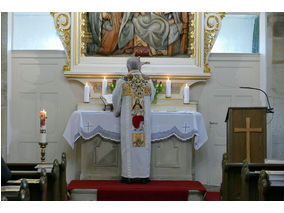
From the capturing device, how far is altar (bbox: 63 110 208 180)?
8172 mm

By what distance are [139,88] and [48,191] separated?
3041mm

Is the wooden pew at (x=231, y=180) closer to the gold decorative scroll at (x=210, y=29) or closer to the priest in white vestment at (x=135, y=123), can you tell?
the priest in white vestment at (x=135, y=123)

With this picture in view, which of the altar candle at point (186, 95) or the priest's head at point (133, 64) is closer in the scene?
the priest's head at point (133, 64)

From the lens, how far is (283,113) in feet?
30.4

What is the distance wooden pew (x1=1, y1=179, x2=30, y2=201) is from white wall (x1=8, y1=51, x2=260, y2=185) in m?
5.29

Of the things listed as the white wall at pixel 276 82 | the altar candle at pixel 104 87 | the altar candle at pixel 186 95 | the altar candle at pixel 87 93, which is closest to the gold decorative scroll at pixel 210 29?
the altar candle at pixel 186 95

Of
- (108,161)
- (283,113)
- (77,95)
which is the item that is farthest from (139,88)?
(283,113)

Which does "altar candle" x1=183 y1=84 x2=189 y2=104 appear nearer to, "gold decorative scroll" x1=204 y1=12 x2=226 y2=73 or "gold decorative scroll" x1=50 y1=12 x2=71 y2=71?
"gold decorative scroll" x1=204 y1=12 x2=226 y2=73

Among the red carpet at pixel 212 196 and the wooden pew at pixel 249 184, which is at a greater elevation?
the wooden pew at pixel 249 184

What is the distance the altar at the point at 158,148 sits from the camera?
26.8 feet

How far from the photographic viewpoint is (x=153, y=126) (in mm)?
8117

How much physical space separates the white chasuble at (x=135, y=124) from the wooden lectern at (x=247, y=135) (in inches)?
51.5

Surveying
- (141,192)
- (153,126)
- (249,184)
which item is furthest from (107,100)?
(249,184)

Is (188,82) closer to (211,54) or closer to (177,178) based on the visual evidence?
(211,54)
